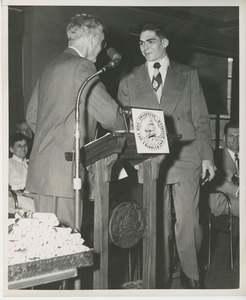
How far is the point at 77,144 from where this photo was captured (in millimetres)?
1739

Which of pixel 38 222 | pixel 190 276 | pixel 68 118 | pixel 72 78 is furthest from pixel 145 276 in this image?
pixel 72 78

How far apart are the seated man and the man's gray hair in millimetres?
792

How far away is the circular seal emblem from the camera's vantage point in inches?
70.6

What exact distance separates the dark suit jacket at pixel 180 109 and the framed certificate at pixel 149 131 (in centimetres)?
42

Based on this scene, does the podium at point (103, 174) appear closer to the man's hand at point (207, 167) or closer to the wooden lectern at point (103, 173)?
the wooden lectern at point (103, 173)

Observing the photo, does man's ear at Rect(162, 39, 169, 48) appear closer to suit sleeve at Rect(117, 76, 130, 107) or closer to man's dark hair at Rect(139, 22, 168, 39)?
man's dark hair at Rect(139, 22, 168, 39)

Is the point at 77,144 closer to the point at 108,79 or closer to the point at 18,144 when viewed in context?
the point at 18,144

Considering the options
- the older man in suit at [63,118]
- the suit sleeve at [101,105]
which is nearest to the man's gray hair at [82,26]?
the older man in suit at [63,118]

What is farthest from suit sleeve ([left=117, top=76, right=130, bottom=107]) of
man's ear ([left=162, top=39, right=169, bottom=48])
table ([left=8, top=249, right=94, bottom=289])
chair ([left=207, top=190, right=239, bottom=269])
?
table ([left=8, top=249, right=94, bottom=289])

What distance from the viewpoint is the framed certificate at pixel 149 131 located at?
5.87ft

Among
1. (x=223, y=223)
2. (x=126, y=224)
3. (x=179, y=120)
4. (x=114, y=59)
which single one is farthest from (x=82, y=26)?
(x=223, y=223)

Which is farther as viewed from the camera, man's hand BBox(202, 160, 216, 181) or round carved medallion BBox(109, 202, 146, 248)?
man's hand BBox(202, 160, 216, 181)

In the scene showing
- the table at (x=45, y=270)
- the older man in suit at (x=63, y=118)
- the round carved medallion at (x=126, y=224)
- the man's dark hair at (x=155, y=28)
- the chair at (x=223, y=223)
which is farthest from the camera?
the chair at (x=223, y=223)

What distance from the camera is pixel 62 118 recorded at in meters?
1.95
